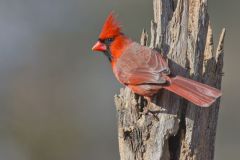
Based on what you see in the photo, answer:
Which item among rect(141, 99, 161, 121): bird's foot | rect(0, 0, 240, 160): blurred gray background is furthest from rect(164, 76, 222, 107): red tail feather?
rect(0, 0, 240, 160): blurred gray background

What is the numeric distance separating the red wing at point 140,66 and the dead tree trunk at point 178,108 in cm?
6

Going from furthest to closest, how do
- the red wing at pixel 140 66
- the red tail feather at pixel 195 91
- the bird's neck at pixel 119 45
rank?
1. the bird's neck at pixel 119 45
2. the red wing at pixel 140 66
3. the red tail feather at pixel 195 91

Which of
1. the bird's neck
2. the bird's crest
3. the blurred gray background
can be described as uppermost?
the bird's crest

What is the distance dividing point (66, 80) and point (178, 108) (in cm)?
481

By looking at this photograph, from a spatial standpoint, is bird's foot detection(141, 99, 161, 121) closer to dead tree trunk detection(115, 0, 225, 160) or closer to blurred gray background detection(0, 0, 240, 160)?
dead tree trunk detection(115, 0, 225, 160)

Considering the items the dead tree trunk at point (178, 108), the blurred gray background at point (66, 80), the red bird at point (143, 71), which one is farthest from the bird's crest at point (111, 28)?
the blurred gray background at point (66, 80)

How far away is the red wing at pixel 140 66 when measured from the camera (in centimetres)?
497

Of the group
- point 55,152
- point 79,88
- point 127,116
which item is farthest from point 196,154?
point 79,88

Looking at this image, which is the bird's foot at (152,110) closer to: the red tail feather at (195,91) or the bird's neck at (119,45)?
the red tail feather at (195,91)

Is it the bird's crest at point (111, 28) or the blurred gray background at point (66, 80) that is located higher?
the bird's crest at point (111, 28)

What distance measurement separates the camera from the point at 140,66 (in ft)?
17.3

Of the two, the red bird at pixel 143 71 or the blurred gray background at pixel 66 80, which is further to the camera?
the blurred gray background at pixel 66 80

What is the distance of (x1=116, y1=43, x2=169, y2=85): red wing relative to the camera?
16.3ft

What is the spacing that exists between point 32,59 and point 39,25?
1.57 feet
